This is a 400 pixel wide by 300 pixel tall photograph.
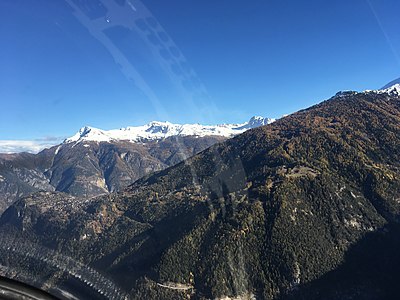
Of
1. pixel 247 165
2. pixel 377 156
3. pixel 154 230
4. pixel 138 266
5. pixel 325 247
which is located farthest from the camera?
pixel 247 165

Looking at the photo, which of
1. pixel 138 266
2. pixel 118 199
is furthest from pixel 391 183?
pixel 118 199

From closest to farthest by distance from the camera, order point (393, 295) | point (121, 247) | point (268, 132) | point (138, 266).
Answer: point (393, 295) < point (138, 266) < point (121, 247) < point (268, 132)

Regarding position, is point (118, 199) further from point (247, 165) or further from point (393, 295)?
point (393, 295)

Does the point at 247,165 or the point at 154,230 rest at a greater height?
the point at 247,165

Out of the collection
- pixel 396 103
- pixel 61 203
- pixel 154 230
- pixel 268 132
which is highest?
pixel 396 103

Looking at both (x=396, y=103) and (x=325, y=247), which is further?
(x=396, y=103)

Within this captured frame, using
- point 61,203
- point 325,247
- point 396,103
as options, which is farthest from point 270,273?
point 396,103
